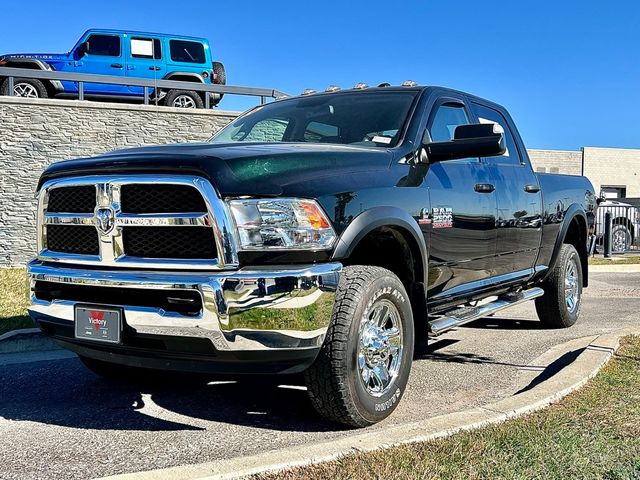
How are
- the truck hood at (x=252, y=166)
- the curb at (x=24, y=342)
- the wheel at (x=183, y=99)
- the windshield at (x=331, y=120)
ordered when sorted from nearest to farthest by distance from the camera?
the truck hood at (x=252, y=166)
the windshield at (x=331, y=120)
the curb at (x=24, y=342)
the wheel at (x=183, y=99)

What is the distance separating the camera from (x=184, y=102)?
17688 millimetres

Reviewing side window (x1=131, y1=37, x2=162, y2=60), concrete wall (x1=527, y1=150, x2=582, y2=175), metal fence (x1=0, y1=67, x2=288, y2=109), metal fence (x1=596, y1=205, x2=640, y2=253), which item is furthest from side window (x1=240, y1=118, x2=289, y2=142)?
concrete wall (x1=527, y1=150, x2=582, y2=175)

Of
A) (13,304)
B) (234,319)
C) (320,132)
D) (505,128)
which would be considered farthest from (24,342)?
(505,128)

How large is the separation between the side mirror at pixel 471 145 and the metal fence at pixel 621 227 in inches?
571

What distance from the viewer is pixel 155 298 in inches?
129

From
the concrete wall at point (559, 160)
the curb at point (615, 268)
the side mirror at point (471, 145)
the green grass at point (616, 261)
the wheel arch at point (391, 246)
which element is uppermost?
the concrete wall at point (559, 160)

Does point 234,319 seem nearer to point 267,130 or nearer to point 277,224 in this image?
point 277,224

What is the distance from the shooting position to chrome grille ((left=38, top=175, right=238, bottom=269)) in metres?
3.18

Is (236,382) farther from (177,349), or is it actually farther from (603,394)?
(603,394)

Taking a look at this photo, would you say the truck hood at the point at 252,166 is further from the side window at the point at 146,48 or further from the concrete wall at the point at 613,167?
the concrete wall at the point at 613,167

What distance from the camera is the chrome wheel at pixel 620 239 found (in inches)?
707

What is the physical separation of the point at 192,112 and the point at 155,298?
14.2 meters

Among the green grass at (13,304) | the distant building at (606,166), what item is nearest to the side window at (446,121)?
the green grass at (13,304)

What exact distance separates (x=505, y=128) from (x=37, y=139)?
1202 centimetres
